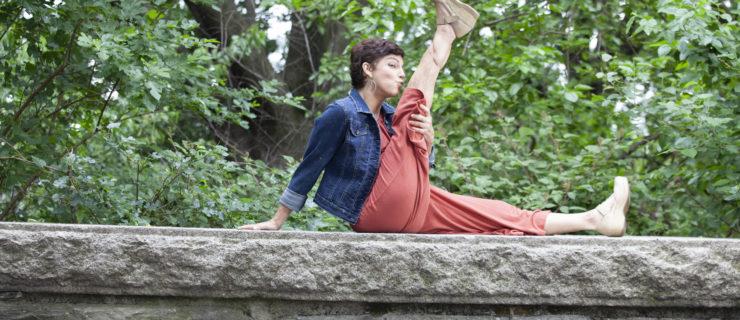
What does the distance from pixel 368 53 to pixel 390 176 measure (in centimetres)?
55

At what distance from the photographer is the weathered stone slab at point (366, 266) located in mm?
2258

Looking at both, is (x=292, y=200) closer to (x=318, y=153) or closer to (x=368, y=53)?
(x=318, y=153)

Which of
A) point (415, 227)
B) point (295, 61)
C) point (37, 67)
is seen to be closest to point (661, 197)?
point (415, 227)

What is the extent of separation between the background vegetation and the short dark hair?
3.63 ft

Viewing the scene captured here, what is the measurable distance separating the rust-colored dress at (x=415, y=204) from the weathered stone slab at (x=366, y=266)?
0.31m

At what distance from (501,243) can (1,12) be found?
3401 mm

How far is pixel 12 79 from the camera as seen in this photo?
158 inches

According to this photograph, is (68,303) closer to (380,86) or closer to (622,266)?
(380,86)

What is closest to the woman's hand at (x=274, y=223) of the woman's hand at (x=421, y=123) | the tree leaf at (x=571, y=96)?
the woman's hand at (x=421, y=123)

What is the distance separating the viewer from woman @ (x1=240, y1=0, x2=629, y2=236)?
259cm

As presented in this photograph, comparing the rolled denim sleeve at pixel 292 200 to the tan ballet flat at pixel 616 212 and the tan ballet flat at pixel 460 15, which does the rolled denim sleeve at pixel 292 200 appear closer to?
the tan ballet flat at pixel 460 15

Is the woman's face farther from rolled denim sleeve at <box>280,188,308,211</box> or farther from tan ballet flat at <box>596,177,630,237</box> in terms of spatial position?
tan ballet flat at <box>596,177,630,237</box>

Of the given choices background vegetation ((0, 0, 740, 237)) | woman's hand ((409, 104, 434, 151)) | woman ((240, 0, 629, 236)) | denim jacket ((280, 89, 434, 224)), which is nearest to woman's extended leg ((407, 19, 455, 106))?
woman ((240, 0, 629, 236))

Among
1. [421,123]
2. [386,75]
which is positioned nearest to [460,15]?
[386,75]
